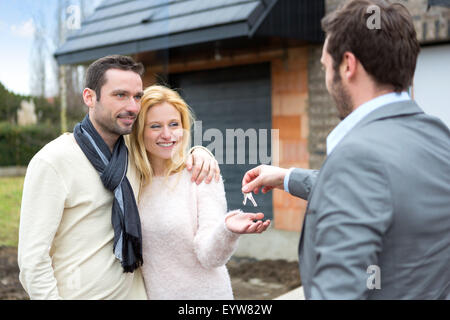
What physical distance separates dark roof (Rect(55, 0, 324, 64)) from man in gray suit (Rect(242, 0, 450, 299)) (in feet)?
12.9

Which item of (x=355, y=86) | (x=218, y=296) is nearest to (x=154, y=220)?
(x=218, y=296)

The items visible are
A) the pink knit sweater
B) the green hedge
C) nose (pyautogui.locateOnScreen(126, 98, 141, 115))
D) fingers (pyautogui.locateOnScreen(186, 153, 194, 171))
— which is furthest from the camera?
the green hedge

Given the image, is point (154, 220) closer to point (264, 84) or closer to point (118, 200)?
point (118, 200)

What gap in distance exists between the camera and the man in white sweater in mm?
1813

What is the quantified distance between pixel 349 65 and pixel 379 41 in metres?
0.09

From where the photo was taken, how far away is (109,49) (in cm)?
626

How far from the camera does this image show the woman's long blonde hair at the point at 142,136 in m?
2.15

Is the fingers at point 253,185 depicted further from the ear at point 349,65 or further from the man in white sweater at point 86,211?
the ear at point 349,65

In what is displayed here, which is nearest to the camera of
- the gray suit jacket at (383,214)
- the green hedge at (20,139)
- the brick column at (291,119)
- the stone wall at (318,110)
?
the gray suit jacket at (383,214)

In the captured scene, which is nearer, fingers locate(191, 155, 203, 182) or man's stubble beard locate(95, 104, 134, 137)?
man's stubble beard locate(95, 104, 134, 137)

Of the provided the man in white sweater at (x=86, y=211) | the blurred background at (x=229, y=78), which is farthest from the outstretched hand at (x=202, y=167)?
the blurred background at (x=229, y=78)

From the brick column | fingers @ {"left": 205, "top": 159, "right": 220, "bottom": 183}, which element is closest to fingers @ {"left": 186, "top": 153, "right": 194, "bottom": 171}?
fingers @ {"left": 205, "top": 159, "right": 220, "bottom": 183}

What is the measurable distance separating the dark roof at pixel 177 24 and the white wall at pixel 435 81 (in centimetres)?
135

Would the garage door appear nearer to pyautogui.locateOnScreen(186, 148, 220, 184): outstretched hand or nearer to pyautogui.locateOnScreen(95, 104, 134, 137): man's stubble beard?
pyautogui.locateOnScreen(186, 148, 220, 184): outstretched hand
